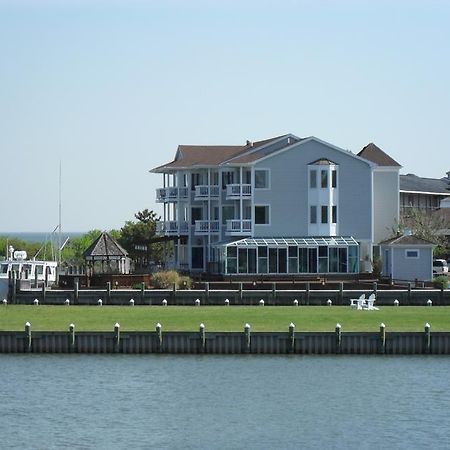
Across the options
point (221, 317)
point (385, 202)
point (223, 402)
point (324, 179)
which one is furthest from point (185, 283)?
point (223, 402)

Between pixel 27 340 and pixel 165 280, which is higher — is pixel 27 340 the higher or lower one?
the lower one

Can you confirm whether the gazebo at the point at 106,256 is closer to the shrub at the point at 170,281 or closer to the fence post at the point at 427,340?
the shrub at the point at 170,281

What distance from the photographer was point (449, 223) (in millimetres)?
136375

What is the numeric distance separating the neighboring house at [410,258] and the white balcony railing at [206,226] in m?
13.7

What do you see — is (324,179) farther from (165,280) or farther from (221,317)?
(221,317)

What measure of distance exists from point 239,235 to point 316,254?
19.6 feet

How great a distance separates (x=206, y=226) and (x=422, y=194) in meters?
43.7

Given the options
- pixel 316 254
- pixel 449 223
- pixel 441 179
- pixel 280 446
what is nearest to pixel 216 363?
pixel 280 446

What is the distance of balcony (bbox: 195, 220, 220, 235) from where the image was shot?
345 feet

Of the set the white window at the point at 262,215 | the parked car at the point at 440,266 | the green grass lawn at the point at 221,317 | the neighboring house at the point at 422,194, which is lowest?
the green grass lawn at the point at 221,317

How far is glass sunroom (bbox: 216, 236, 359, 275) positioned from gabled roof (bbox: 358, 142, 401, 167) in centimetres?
1291

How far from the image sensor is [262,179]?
335ft

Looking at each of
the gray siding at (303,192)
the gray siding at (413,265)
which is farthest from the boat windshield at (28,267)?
the gray siding at (413,265)

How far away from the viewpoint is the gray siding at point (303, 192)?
333 ft
